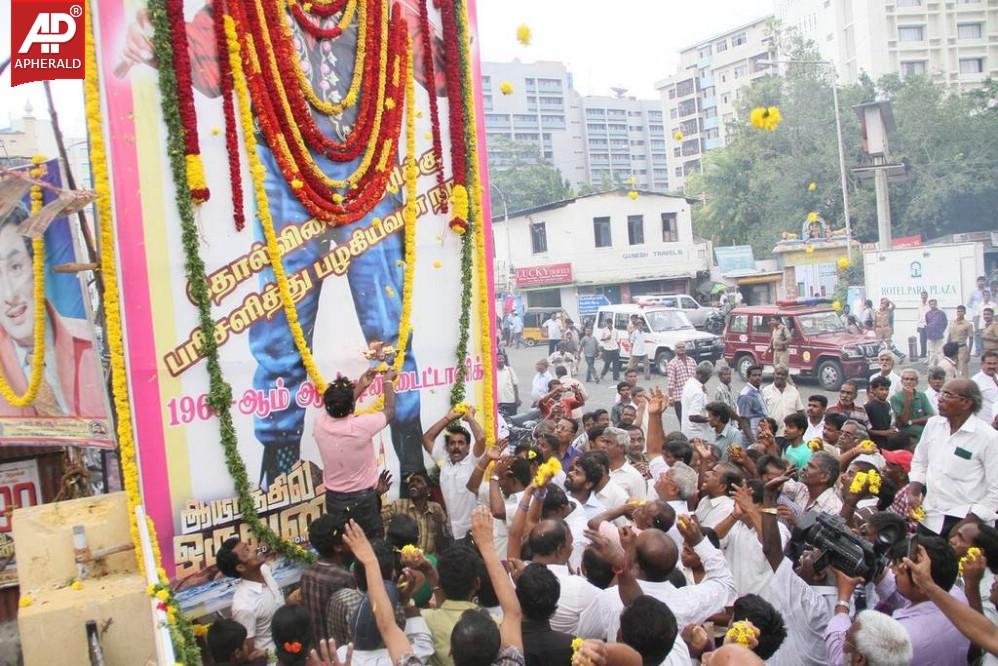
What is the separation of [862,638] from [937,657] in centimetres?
63

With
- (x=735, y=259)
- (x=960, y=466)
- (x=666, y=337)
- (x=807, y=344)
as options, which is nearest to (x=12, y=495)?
(x=960, y=466)

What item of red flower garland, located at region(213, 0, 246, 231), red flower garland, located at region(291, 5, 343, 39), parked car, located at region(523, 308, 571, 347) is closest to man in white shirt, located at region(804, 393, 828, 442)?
red flower garland, located at region(291, 5, 343, 39)

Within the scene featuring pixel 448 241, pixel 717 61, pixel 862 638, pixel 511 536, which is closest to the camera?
pixel 862 638

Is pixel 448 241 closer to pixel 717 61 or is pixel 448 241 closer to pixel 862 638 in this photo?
pixel 862 638

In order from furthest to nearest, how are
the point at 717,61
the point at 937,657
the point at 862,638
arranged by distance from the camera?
the point at 717,61
the point at 937,657
the point at 862,638

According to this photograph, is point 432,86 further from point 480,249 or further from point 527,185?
point 527,185

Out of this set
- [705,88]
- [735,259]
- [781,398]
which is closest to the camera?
[781,398]

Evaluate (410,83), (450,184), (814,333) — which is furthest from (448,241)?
(814,333)

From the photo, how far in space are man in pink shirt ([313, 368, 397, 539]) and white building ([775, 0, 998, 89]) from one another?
187 ft

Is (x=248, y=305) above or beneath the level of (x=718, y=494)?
above

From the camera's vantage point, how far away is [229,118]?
579cm

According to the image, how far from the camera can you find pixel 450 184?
7250 millimetres

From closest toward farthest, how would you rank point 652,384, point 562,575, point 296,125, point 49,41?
point 562,575 < point 49,41 < point 296,125 < point 652,384

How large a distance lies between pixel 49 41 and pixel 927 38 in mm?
60182
